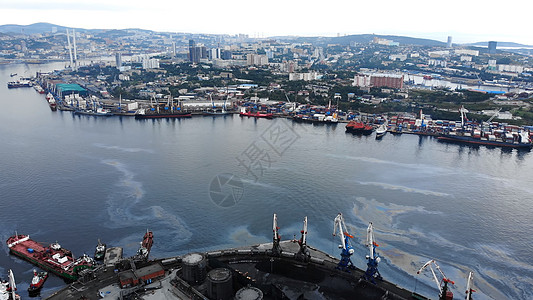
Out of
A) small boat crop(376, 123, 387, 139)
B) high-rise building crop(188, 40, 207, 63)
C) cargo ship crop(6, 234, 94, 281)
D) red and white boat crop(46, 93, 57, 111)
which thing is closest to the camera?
cargo ship crop(6, 234, 94, 281)

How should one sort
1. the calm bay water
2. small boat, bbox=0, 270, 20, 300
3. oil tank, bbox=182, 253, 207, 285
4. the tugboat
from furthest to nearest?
the calm bay water, the tugboat, small boat, bbox=0, 270, 20, 300, oil tank, bbox=182, 253, 207, 285

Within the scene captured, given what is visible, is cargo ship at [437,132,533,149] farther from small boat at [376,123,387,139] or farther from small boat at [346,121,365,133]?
small boat at [346,121,365,133]

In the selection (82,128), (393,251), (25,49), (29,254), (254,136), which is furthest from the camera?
(25,49)

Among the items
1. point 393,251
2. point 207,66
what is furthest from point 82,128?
point 207,66

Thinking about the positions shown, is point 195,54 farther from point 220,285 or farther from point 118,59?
point 220,285

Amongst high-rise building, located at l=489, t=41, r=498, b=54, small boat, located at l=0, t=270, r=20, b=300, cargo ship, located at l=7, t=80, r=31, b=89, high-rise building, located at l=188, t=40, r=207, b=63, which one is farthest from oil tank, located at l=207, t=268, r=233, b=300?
high-rise building, located at l=489, t=41, r=498, b=54

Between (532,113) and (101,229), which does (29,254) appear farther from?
(532,113)
